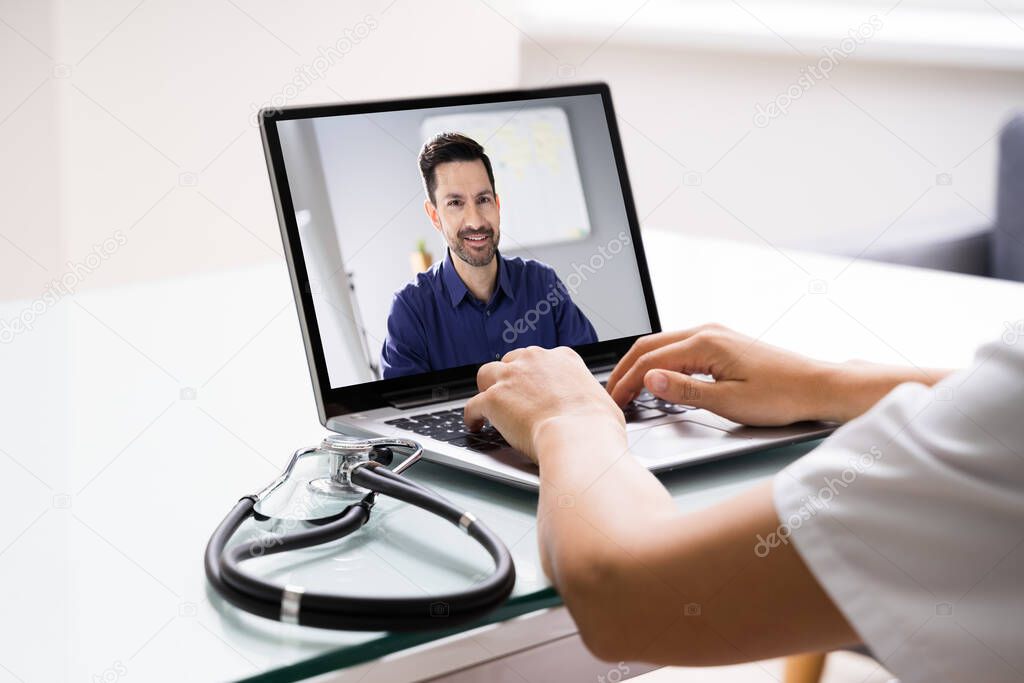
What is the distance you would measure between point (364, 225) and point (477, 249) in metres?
0.11

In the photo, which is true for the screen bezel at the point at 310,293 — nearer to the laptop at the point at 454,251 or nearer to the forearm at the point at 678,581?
the laptop at the point at 454,251

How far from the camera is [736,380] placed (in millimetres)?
812

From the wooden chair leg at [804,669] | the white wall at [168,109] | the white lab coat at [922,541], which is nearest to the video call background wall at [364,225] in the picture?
the white lab coat at [922,541]

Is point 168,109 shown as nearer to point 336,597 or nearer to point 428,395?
point 428,395

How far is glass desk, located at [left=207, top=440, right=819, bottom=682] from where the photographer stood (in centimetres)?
48

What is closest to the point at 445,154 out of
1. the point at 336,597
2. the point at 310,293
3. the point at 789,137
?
the point at 310,293

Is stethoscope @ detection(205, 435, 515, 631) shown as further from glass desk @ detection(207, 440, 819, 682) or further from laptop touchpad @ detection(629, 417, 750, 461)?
laptop touchpad @ detection(629, 417, 750, 461)

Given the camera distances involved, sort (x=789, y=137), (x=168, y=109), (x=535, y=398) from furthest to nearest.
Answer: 1. (x=789, y=137)
2. (x=168, y=109)
3. (x=535, y=398)

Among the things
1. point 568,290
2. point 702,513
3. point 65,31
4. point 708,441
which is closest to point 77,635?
point 702,513

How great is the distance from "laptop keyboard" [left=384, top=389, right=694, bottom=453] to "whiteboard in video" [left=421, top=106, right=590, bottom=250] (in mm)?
183

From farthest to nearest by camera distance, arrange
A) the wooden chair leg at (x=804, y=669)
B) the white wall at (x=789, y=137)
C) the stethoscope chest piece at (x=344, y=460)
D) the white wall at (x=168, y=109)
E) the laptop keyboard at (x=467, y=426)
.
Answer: the white wall at (x=789, y=137), the white wall at (x=168, y=109), the wooden chair leg at (x=804, y=669), the laptop keyboard at (x=467, y=426), the stethoscope chest piece at (x=344, y=460)

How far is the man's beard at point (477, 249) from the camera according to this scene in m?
0.90

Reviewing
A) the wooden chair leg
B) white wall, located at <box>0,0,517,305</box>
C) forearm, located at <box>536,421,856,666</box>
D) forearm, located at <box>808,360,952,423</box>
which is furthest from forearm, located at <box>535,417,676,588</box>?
white wall, located at <box>0,0,517,305</box>

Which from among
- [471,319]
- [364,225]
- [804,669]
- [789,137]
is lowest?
[804,669]
